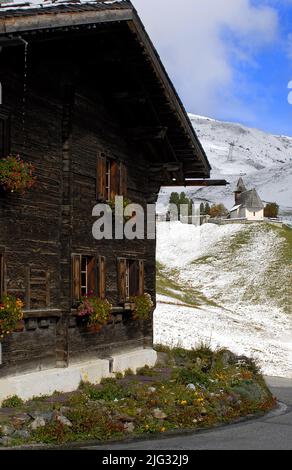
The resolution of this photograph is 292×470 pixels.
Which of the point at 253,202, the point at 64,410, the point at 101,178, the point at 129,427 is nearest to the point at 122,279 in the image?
the point at 101,178

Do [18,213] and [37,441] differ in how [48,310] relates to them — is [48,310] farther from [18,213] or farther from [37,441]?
[37,441]

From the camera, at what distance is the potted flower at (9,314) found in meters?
13.1

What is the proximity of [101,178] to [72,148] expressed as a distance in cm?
164

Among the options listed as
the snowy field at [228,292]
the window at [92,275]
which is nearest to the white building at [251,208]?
the snowy field at [228,292]

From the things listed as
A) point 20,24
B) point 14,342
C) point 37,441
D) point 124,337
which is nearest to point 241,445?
point 37,441

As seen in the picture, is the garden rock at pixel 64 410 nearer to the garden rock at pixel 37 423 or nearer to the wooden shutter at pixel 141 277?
the garden rock at pixel 37 423

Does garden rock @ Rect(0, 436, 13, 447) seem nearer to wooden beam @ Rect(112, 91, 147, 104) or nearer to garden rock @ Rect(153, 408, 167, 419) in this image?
garden rock @ Rect(153, 408, 167, 419)

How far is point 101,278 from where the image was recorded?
Answer: 57.7 ft

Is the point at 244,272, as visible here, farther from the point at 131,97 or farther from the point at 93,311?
the point at 93,311

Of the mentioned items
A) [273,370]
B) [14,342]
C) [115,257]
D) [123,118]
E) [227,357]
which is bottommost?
[273,370]

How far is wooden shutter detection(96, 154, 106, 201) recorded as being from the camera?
1766 cm

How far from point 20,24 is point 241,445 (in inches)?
310

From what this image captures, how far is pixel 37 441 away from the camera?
10820 mm

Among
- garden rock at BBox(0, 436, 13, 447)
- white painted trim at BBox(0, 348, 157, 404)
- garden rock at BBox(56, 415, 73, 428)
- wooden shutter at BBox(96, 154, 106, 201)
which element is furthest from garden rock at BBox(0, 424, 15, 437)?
wooden shutter at BBox(96, 154, 106, 201)
